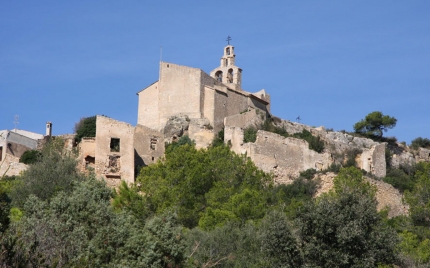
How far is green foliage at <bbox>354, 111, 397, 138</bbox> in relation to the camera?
52781 millimetres

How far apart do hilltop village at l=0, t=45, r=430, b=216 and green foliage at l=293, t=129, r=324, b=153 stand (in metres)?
0.31

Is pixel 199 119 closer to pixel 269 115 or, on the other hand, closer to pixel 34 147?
pixel 269 115

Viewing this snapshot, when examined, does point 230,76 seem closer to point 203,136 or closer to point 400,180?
point 203,136

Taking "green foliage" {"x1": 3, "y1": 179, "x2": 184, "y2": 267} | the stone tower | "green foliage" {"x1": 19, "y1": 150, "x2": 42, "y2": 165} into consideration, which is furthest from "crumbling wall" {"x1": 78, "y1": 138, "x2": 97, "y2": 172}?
"green foliage" {"x1": 3, "y1": 179, "x2": 184, "y2": 267}

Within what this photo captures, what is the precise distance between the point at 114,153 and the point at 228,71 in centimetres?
1327

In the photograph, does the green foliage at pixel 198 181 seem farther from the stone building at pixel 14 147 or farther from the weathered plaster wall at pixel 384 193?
the stone building at pixel 14 147

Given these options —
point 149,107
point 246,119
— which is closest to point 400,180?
point 246,119

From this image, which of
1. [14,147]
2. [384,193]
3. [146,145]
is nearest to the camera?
[384,193]

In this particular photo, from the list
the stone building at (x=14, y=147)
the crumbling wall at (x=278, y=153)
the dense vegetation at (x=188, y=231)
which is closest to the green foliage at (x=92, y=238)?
the dense vegetation at (x=188, y=231)

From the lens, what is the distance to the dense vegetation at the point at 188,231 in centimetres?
2095

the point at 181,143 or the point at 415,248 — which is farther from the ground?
the point at 181,143

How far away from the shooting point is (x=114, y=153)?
4003cm

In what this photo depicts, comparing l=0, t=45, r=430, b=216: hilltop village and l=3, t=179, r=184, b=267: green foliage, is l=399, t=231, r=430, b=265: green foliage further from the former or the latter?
l=0, t=45, r=430, b=216: hilltop village

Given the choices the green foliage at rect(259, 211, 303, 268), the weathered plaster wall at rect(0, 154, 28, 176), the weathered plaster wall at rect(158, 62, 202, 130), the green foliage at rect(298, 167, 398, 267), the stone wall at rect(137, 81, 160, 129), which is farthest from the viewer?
the stone wall at rect(137, 81, 160, 129)
